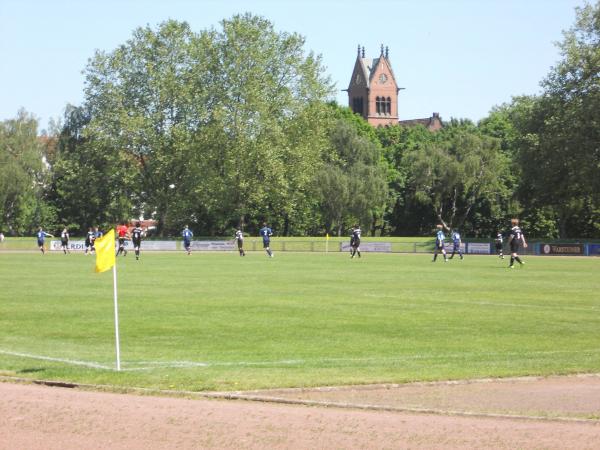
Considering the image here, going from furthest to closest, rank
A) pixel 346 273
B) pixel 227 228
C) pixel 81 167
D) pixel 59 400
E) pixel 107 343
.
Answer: pixel 227 228 < pixel 81 167 < pixel 346 273 < pixel 107 343 < pixel 59 400

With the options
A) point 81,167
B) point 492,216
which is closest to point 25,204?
point 81,167

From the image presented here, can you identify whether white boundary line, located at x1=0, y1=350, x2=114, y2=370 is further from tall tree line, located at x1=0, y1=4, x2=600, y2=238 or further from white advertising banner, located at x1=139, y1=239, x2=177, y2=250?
white advertising banner, located at x1=139, y1=239, x2=177, y2=250

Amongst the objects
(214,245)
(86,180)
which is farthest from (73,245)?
(86,180)

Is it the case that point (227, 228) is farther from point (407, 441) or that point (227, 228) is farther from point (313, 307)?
point (407, 441)

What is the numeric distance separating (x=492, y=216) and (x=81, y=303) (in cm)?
8459

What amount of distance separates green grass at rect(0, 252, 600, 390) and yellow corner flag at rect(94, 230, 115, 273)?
1.52 meters

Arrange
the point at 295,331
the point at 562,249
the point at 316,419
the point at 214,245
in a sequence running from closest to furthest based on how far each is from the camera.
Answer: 1. the point at 316,419
2. the point at 295,331
3. the point at 562,249
4. the point at 214,245

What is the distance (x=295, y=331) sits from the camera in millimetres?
18844

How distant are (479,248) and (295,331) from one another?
65220mm

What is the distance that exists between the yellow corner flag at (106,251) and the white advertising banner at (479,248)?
6882cm

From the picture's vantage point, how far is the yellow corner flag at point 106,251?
1449 cm

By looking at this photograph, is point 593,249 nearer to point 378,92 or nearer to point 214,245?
point 214,245

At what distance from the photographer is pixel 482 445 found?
9172mm

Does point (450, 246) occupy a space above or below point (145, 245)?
below
